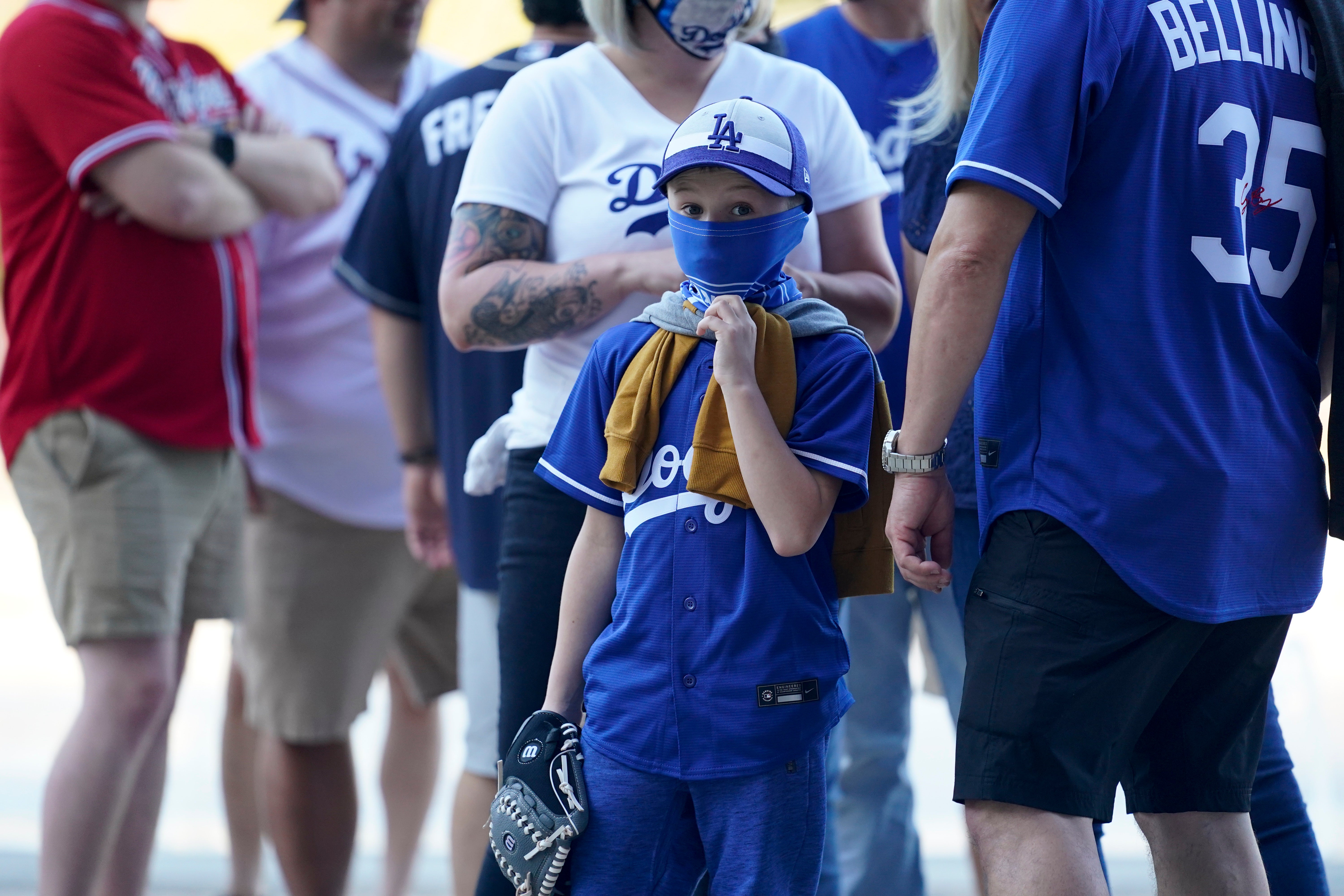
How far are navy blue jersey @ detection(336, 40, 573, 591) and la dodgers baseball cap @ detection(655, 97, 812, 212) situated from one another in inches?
31.5

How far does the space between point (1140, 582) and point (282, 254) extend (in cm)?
235

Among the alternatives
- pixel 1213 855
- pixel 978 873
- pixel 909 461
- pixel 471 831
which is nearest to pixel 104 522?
pixel 471 831

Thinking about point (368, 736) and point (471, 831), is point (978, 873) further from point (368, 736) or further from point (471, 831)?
point (368, 736)

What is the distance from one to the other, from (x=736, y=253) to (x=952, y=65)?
1.88 ft

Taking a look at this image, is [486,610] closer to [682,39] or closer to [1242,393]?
[682,39]

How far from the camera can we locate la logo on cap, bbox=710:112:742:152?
167 cm

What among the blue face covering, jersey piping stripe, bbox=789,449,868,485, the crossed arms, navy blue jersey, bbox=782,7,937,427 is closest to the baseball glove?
jersey piping stripe, bbox=789,449,868,485

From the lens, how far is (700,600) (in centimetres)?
168

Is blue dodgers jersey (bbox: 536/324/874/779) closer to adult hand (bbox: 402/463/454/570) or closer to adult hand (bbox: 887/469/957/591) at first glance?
adult hand (bbox: 887/469/957/591)

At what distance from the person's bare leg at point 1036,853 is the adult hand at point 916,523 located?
28cm

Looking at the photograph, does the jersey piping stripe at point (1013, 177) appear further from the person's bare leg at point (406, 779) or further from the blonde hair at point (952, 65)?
the person's bare leg at point (406, 779)

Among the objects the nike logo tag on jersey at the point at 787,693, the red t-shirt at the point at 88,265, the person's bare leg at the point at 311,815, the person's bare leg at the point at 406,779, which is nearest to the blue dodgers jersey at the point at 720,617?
the nike logo tag on jersey at the point at 787,693

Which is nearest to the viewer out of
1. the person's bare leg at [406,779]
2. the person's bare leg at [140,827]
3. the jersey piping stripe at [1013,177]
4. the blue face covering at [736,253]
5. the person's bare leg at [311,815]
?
the jersey piping stripe at [1013,177]

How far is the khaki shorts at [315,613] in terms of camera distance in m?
3.12
